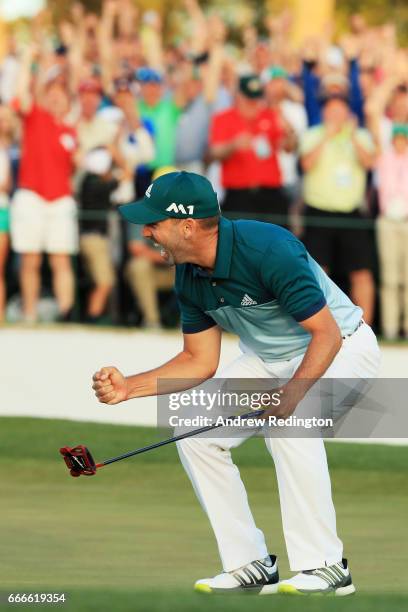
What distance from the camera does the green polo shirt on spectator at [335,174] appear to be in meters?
15.3

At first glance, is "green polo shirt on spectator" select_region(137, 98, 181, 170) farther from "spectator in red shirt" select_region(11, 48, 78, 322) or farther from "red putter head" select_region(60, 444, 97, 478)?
"red putter head" select_region(60, 444, 97, 478)

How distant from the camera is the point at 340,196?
15.5m

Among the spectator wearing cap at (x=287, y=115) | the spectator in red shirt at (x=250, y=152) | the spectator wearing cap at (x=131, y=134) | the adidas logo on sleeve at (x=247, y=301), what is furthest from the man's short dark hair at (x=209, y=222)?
the spectator wearing cap at (x=131, y=134)

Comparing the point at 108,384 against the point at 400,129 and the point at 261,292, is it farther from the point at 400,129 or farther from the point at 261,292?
the point at 400,129

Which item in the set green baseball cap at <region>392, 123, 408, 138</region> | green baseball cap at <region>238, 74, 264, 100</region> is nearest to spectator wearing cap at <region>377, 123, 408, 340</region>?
green baseball cap at <region>392, 123, 408, 138</region>

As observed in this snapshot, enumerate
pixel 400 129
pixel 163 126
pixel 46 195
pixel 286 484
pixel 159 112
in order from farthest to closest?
pixel 159 112, pixel 163 126, pixel 46 195, pixel 400 129, pixel 286 484

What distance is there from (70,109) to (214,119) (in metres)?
2.03

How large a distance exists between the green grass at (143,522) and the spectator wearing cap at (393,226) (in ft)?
16.8

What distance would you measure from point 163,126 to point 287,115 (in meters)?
1.27

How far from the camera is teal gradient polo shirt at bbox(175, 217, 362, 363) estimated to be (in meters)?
6.01

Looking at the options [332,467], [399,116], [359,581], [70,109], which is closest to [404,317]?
[399,116]

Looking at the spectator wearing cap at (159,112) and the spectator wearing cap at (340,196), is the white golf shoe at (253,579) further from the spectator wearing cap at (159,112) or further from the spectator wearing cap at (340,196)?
the spectator wearing cap at (159,112)

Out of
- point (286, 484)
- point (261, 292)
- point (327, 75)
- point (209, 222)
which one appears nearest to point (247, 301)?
point (261, 292)

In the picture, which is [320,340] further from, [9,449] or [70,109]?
[70,109]
